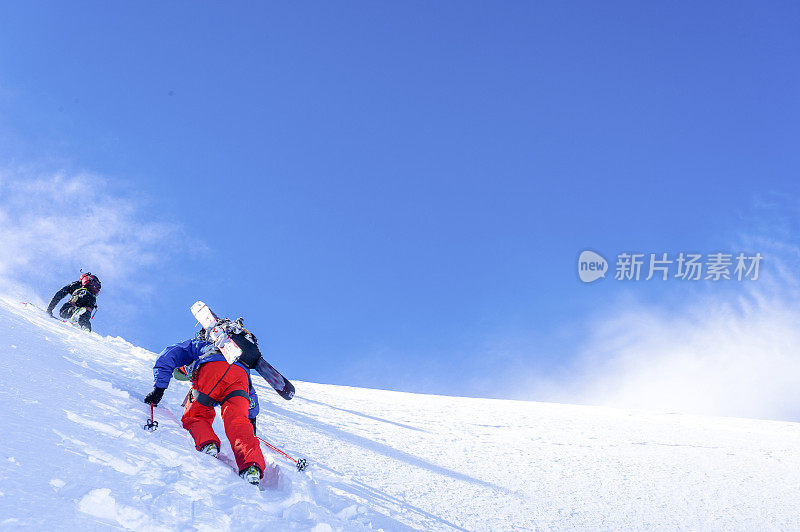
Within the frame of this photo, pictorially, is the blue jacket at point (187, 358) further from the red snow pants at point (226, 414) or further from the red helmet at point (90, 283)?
the red helmet at point (90, 283)

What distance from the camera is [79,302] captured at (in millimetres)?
11234

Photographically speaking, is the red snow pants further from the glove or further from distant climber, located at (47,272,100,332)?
distant climber, located at (47,272,100,332)

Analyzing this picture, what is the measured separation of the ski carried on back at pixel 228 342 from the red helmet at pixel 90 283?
8.19 metres

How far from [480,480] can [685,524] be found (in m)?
2.18

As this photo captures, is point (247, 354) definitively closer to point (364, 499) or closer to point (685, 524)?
point (364, 499)

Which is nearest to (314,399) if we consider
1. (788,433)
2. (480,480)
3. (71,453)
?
(480,480)

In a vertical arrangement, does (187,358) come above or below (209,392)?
above

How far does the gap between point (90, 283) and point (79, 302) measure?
62 centimetres

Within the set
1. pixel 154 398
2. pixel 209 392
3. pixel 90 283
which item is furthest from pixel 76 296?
pixel 209 392

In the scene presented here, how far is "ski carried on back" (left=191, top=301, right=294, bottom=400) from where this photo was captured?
4562 millimetres

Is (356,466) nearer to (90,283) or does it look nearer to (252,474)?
(252,474)

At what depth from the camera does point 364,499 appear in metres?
4.13

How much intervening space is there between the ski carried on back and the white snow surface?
731 millimetres

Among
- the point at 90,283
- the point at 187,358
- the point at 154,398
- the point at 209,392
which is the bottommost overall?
the point at 154,398
